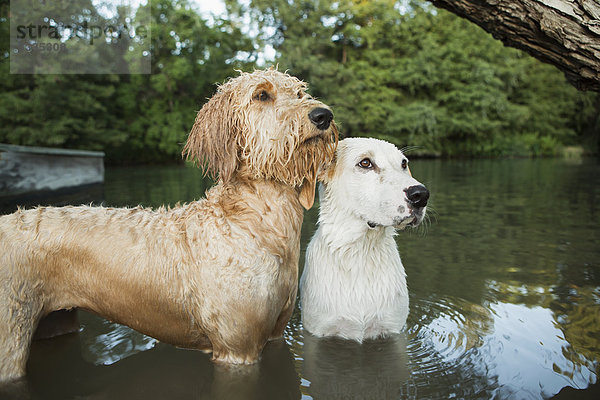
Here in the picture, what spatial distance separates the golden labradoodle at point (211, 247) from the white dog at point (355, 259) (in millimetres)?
600

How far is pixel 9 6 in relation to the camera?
24.9m

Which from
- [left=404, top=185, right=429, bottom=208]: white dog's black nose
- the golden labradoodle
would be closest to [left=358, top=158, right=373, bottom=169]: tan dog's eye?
[left=404, top=185, right=429, bottom=208]: white dog's black nose

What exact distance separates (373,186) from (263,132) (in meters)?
1.09

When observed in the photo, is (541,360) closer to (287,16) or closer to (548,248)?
(548,248)

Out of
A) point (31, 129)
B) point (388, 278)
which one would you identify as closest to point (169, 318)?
point (388, 278)

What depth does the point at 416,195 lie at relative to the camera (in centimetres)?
341

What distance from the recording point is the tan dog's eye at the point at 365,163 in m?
3.76

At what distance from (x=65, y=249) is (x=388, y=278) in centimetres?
254

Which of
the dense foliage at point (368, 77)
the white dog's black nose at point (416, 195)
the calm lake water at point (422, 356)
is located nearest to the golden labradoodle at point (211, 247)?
the calm lake water at point (422, 356)

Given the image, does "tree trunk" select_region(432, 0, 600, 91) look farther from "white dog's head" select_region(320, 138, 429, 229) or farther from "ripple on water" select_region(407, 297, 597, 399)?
"ripple on water" select_region(407, 297, 597, 399)

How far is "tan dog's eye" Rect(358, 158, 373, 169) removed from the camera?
148 inches

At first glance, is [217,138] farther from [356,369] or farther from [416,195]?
[356,369]

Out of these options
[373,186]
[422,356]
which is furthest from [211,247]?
[422,356]

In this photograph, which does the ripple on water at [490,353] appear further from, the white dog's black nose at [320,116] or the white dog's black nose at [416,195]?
the white dog's black nose at [320,116]
